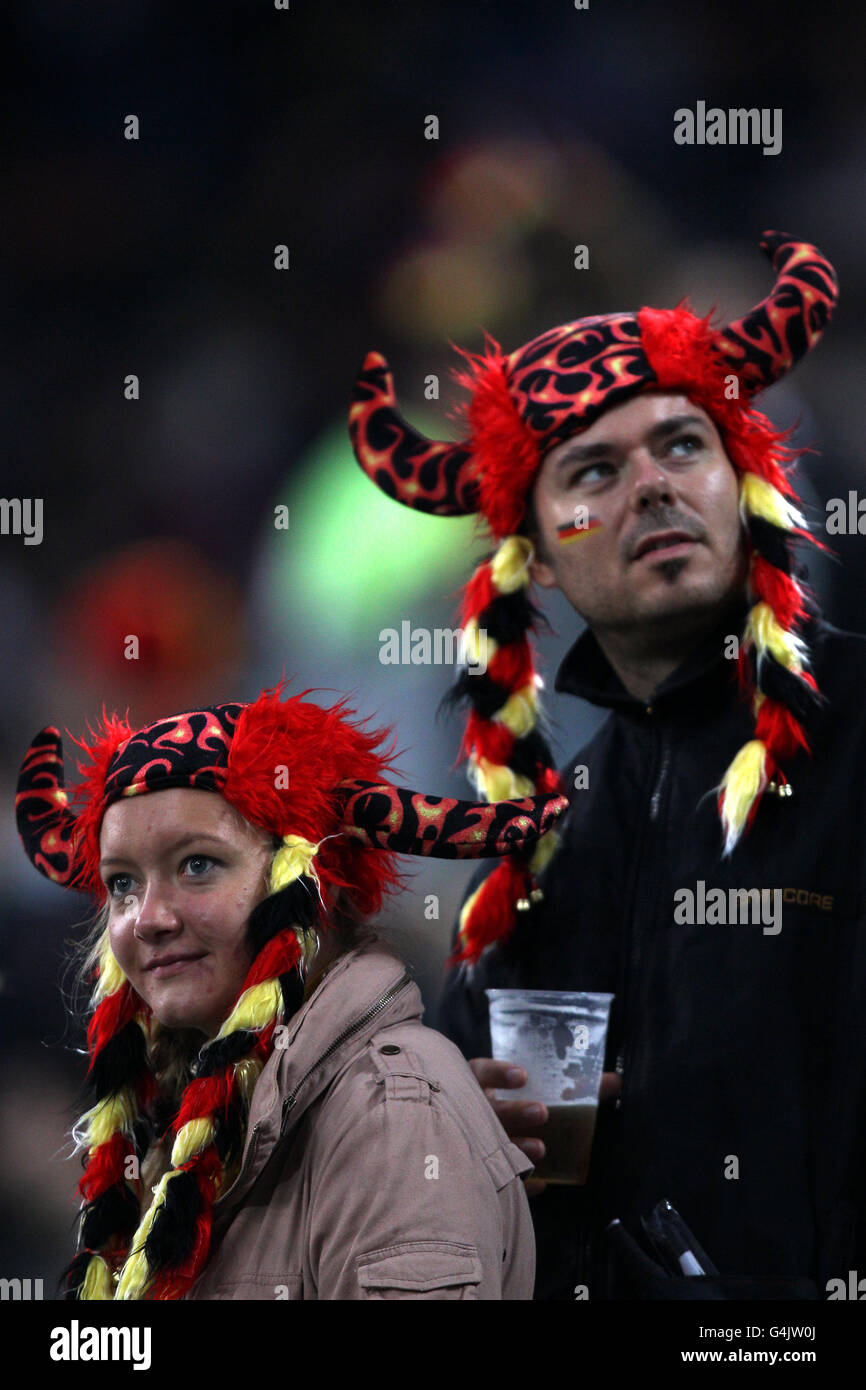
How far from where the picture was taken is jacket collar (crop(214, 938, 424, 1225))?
6.52ft

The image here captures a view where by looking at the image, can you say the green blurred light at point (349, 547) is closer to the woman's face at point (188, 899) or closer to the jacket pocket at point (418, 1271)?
the woman's face at point (188, 899)

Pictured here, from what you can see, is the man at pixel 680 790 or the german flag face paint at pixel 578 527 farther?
the german flag face paint at pixel 578 527

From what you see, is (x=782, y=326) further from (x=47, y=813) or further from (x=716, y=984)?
(x=47, y=813)

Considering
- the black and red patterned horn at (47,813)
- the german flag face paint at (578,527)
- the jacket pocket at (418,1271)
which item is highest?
the german flag face paint at (578,527)

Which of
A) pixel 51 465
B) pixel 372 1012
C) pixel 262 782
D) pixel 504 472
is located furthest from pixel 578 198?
pixel 372 1012

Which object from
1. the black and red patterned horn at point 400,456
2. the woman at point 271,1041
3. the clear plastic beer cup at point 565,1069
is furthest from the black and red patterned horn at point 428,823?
the black and red patterned horn at point 400,456

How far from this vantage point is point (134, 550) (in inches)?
125

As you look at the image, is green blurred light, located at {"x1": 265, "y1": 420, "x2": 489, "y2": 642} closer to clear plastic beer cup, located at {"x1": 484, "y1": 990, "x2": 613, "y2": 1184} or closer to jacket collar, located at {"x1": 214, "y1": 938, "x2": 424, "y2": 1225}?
clear plastic beer cup, located at {"x1": 484, "y1": 990, "x2": 613, "y2": 1184}

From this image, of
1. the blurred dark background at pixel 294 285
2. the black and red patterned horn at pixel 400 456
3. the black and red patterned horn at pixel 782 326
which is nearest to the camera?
the black and red patterned horn at pixel 782 326

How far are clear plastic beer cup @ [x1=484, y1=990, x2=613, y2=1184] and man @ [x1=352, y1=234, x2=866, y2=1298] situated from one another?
51mm

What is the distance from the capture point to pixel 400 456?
9.89ft

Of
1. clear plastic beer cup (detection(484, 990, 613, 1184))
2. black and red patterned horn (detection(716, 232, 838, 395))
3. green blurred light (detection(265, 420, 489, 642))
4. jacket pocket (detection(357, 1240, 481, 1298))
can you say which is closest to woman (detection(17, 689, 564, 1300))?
jacket pocket (detection(357, 1240, 481, 1298))

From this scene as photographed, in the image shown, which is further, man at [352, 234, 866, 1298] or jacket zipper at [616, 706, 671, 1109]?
jacket zipper at [616, 706, 671, 1109]

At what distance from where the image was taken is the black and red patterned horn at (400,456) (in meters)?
2.96
